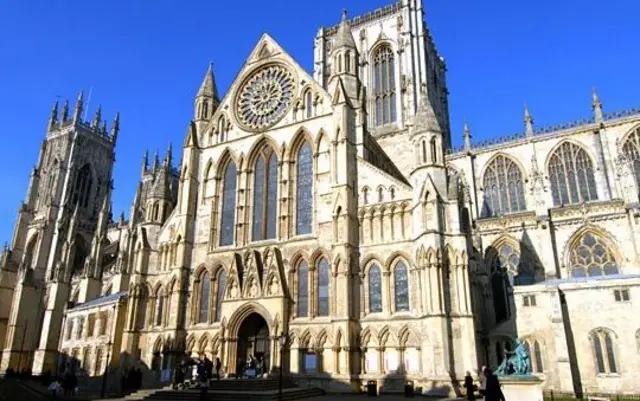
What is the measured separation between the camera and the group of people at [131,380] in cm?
2831

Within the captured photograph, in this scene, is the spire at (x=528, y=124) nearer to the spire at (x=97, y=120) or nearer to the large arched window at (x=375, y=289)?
the large arched window at (x=375, y=289)

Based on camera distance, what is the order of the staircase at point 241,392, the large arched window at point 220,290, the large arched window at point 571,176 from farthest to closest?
the large arched window at point 571,176 < the large arched window at point 220,290 < the staircase at point 241,392

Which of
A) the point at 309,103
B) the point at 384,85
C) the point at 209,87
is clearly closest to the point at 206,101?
the point at 209,87

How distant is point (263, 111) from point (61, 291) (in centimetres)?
3240

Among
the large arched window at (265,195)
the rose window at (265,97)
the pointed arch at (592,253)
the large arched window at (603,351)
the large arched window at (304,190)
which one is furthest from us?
the pointed arch at (592,253)

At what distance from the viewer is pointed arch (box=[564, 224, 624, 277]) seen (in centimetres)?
3438

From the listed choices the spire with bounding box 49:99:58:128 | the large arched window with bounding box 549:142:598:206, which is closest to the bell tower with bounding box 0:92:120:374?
the spire with bounding box 49:99:58:128

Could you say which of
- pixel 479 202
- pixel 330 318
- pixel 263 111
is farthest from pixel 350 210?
pixel 479 202

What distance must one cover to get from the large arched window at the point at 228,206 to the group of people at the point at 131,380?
9207 mm

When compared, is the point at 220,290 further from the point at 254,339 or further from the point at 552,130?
the point at 552,130

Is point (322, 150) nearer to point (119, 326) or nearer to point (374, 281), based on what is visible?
point (374, 281)

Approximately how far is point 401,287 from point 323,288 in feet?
14.0

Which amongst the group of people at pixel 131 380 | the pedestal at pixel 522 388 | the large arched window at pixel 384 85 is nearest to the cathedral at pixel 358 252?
the group of people at pixel 131 380

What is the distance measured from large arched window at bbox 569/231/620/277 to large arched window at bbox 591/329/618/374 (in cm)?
900
